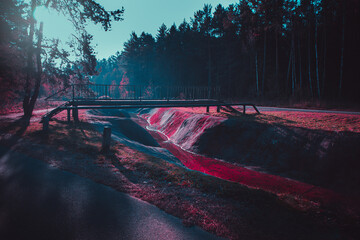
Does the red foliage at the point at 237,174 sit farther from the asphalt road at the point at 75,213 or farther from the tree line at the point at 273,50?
the tree line at the point at 273,50

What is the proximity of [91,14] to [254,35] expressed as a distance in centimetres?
2446

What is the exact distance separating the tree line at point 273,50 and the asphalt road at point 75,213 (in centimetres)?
1350

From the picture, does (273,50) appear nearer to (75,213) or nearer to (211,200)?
(211,200)

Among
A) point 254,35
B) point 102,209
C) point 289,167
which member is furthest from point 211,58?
point 102,209

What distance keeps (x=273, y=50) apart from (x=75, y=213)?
3546cm

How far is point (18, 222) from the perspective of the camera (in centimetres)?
325

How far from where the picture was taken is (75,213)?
11.7 feet

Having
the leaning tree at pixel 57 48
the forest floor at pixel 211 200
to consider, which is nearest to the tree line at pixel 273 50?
the leaning tree at pixel 57 48

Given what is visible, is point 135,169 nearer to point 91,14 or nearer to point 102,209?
point 102,209

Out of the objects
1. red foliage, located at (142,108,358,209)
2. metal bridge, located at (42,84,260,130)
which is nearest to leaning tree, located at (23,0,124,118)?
metal bridge, located at (42,84,260,130)

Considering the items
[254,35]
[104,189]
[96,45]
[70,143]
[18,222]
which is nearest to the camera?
[18,222]

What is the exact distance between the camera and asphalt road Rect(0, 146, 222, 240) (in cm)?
309

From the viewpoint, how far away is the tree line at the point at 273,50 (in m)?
22.2

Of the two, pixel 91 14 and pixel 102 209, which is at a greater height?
pixel 91 14
